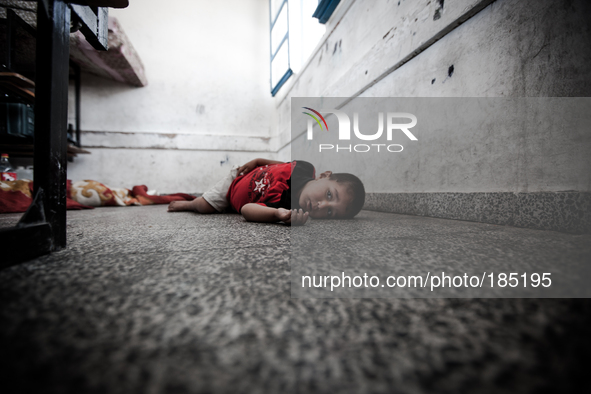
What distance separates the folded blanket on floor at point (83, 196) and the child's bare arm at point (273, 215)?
1.40 m

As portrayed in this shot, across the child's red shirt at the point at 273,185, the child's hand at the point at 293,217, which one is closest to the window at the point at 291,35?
the child's red shirt at the point at 273,185

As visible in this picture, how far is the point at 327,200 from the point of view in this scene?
1094mm

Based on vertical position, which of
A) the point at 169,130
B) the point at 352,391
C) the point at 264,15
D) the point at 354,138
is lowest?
the point at 352,391

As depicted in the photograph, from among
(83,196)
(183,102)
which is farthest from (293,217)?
(183,102)

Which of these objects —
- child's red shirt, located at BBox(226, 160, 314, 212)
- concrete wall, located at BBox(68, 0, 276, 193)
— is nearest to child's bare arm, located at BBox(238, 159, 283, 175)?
child's red shirt, located at BBox(226, 160, 314, 212)

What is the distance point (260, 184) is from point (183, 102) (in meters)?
2.83

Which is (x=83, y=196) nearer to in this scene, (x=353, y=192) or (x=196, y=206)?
(x=196, y=206)

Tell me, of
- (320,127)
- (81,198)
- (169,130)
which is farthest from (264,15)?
(81,198)

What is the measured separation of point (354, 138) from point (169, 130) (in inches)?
105

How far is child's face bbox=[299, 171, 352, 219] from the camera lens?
3.56 feet

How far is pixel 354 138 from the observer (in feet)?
5.72

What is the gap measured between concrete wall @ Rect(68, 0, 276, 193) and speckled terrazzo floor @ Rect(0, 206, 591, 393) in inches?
130

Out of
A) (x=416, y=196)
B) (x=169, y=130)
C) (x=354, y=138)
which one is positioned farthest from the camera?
(x=169, y=130)

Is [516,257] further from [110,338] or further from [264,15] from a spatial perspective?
Answer: [264,15]
